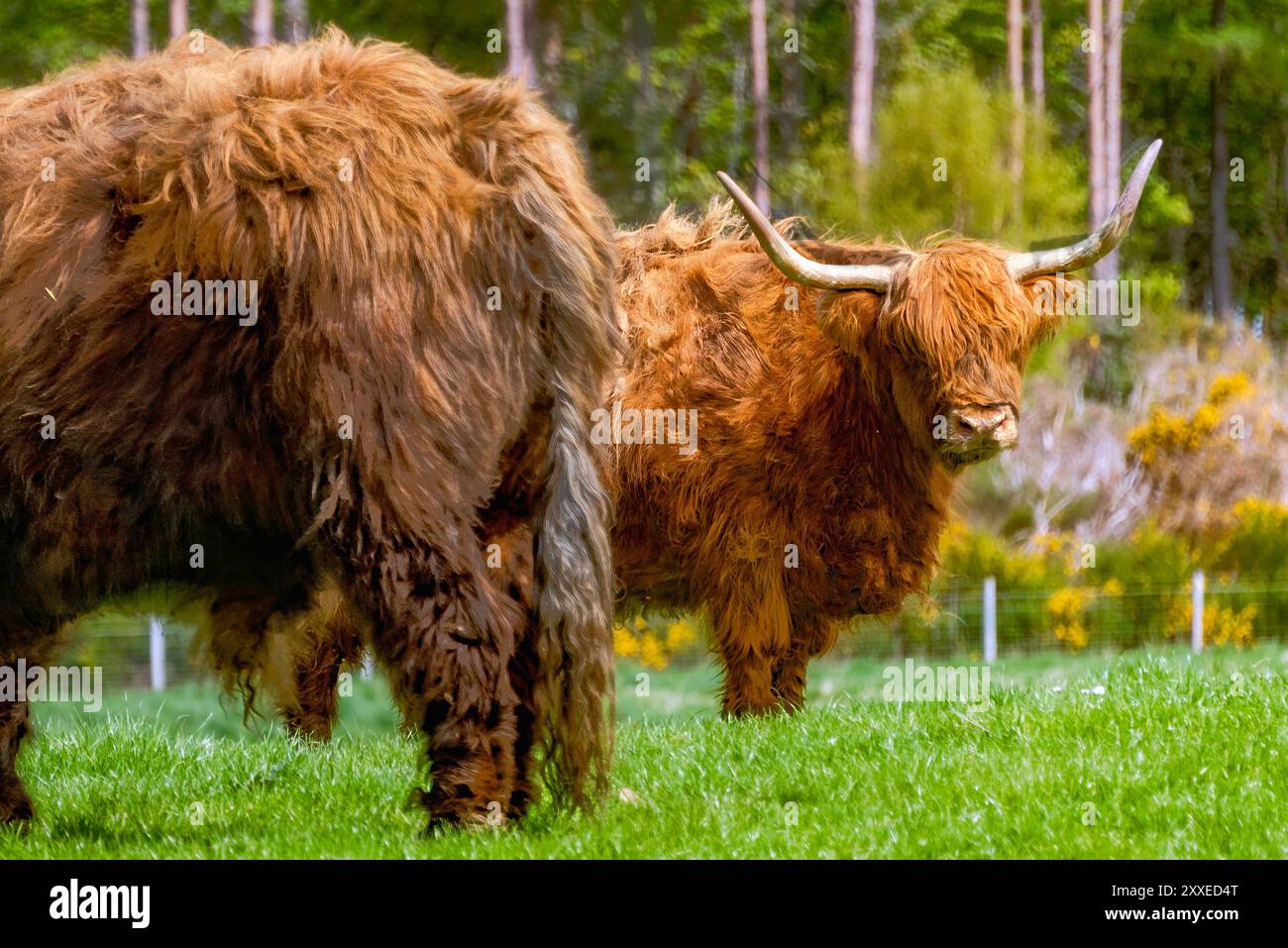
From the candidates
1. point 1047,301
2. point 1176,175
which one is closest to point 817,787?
point 1047,301

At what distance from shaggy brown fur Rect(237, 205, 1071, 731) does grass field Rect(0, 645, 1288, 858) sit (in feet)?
1.51

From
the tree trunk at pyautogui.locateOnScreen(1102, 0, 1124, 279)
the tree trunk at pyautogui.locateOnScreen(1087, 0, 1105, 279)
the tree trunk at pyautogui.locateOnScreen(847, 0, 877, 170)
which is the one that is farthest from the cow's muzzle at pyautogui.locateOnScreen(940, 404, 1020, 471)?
the tree trunk at pyautogui.locateOnScreen(1102, 0, 1124, 279)

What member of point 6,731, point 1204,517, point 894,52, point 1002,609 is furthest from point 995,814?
point 894,52

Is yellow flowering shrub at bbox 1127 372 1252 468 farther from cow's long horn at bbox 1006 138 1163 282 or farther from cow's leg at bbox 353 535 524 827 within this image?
cow's leg at bbox 353 535 524 827

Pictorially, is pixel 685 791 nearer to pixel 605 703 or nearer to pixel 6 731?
pixel 605 703

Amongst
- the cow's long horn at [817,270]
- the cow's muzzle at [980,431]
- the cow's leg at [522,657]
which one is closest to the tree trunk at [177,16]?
the cow's long horn at [817,270]

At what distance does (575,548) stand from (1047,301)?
10.4 feet

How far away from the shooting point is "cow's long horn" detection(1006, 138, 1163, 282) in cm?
664

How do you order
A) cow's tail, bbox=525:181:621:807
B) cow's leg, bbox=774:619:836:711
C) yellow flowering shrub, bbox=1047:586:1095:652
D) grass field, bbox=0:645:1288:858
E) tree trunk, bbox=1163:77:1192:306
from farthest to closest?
tree trunk, bbox=1163:77:1192:306 → yellow flowering shrub, bbox=1047:586:1095:652 → cow's leg, bbox=774:619:836:711 → cow's tail, bbox=525:181:621:807 → grass field, bbox=0:645:1288:858

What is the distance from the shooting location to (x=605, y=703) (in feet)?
13.9

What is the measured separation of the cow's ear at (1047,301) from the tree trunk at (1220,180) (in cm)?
1921

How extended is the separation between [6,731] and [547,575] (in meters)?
1.75

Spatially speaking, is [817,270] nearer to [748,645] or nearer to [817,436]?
[817,436]

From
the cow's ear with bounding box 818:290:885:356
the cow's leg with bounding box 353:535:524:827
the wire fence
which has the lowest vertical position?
the wire fence
